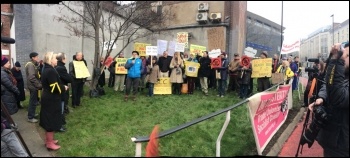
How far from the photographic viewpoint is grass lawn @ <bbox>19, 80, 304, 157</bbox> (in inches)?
156

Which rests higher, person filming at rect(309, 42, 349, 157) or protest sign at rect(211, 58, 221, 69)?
protest sign at rect(211, 58, 221, 69)

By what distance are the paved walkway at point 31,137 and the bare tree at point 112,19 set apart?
1840 millimetres

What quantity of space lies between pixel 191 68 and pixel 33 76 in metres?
5.04

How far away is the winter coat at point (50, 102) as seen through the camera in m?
4.63

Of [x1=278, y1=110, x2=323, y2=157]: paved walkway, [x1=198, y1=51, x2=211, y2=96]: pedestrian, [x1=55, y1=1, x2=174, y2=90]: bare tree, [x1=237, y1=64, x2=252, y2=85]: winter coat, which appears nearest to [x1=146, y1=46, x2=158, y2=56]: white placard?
[x1=198, y1=51, x2=211, y2=96]: pedestrian

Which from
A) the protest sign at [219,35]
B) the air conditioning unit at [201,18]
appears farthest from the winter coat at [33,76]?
the air conditioning unit at [201,18]

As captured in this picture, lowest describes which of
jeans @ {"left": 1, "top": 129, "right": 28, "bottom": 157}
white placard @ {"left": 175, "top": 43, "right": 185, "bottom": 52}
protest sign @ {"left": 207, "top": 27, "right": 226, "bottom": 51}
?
jeans @ {"left": 1, "top": 129, "right": 28, "bottom": 157}

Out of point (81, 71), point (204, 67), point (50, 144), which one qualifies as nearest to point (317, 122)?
point (50, 144)

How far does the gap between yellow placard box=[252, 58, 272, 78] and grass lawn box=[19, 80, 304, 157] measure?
3.12 feet

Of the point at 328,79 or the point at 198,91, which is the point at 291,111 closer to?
the point at 198,91

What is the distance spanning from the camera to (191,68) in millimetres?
9727

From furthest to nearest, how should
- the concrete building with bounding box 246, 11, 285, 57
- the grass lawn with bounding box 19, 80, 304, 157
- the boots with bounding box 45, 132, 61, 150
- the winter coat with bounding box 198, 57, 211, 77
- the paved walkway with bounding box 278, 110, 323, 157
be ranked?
the winter coat with bounding box 198, 57, 211, 77
the boots with bounding box 45, 132, 61, 150
the grass lawn with bounding box 19, 80, 304, 157
the paved walkway with bounding box 278, 110, 323, 157
the concrete building with bounding box 246, 11, 285, 57

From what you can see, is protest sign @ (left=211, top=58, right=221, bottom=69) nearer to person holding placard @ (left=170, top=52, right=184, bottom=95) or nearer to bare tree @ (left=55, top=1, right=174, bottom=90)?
person holding placard @ (left=170, top=52, right=184, bottom=95)

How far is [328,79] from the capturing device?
8.55 ft
